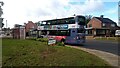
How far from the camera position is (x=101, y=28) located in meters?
75.2

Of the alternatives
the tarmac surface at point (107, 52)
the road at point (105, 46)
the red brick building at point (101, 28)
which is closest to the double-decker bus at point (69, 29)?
the road at point (105, 46)

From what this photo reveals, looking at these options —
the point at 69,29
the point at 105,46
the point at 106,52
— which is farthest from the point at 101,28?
the point at 106,52

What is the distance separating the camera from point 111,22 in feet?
267

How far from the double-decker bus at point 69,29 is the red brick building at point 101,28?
4185 centimetres

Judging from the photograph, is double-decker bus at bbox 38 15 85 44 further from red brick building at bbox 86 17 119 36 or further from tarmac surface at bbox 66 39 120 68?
red brick building at bbox 86 17 119 36

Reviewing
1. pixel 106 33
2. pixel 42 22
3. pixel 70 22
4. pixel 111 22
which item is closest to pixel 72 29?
pixel 70 22

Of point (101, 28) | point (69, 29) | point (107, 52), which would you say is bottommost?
point (107, 52)

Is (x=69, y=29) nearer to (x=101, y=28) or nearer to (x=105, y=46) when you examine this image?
(x=105, y=46)

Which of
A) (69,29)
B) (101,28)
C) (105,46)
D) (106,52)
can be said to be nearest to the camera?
(106,52)

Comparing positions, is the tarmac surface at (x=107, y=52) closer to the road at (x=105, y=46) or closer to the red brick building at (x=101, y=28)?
the road at (x=105, y=46)

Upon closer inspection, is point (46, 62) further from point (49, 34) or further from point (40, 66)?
point (49, 34)

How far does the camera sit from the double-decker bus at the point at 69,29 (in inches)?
1138

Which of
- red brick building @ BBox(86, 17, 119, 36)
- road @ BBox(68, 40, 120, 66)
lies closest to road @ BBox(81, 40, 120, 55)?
road @ BBox(68, 40, 120, 66)

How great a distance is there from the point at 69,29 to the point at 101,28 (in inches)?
1881
